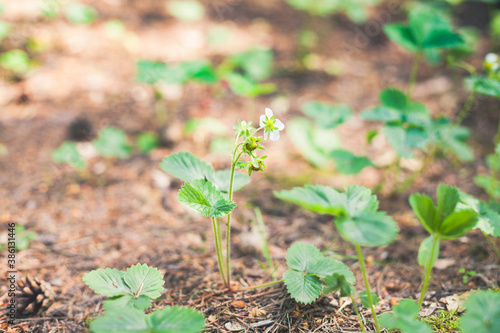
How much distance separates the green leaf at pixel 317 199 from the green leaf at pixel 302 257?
0.31 m

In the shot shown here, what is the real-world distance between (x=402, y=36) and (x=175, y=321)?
221 cm

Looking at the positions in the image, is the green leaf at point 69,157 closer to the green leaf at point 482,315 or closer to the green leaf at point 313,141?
the green leaf at point 313,141

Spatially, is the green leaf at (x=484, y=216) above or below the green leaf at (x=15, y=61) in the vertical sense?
below

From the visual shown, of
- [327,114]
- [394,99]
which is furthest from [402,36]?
[327,114]

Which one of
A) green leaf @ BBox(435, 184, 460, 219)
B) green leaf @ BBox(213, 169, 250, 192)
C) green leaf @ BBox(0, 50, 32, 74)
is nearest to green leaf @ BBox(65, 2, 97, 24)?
green leaf @ BBox(0, 50, 32, 74)

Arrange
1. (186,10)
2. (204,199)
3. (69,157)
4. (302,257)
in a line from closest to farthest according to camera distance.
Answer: (204,199) < (302,257) < (69,157) < (186,10)

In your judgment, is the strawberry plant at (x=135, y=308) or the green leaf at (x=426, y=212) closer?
the strawberry plant at (x=135, y=308)

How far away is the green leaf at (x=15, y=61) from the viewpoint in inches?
132

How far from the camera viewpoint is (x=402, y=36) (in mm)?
2240

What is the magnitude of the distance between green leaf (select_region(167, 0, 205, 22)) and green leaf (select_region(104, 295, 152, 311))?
4076 mm

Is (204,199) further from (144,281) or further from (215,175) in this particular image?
(144,281)

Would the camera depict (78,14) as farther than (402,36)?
Yes

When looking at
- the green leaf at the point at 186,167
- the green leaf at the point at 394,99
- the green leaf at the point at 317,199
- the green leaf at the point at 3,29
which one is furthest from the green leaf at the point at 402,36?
the green leaf at the point at 3,29

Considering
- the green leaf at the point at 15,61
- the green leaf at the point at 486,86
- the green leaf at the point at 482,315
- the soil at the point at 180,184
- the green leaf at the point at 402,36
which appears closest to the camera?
the green leaf at the point at 482,315
